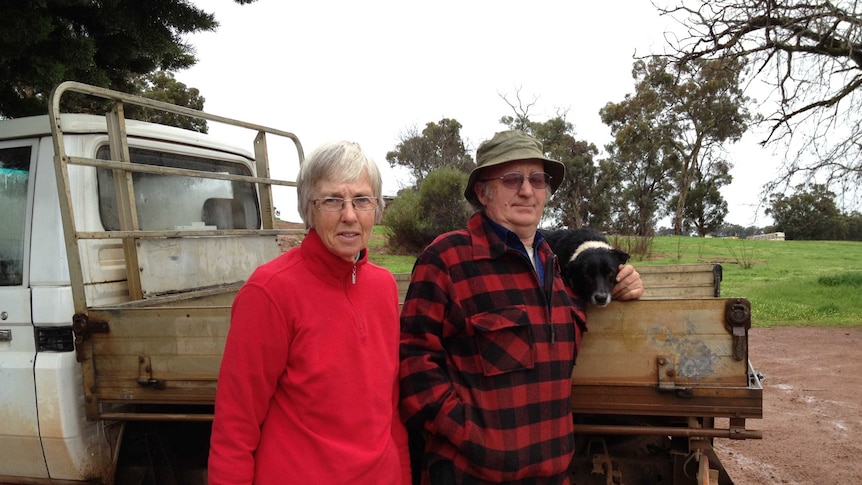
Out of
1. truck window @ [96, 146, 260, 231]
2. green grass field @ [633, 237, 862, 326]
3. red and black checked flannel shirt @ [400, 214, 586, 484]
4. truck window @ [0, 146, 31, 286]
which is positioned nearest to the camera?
red and black checked flannel shirt @ [400, 214, 586, 484]

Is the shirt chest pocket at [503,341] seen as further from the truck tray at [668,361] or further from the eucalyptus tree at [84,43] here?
the eucalyptus tree at [84,43]

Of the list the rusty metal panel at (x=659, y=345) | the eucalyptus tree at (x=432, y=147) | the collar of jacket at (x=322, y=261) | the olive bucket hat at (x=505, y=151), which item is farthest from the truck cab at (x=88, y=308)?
the eucalyptus tree at (x=432, y=147)

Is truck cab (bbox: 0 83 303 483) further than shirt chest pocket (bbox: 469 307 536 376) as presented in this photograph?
Yes

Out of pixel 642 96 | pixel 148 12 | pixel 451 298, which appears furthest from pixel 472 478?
pixel 642 96

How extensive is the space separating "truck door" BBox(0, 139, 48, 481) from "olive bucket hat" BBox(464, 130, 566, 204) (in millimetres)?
2298

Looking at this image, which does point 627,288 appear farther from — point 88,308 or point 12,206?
point 12,206

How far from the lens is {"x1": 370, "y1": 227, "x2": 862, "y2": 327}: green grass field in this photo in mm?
11141

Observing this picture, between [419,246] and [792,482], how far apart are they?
16.4 metres

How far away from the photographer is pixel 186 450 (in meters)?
3.22

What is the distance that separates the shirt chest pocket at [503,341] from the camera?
6.67 ft

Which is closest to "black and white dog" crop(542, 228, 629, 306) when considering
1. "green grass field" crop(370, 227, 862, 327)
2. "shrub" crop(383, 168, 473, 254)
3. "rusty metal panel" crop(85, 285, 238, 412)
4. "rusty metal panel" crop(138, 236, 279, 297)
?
"rusty metal panel" crop(85, 285, 238, 412)

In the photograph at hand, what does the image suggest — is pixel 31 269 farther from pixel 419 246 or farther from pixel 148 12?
pixel 419 246

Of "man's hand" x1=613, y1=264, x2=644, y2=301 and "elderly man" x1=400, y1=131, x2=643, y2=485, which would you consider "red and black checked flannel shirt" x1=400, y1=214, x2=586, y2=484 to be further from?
"man's hand" x1=613, y1=264, x2=644, y2=301

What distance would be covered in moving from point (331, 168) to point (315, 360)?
564 mm
